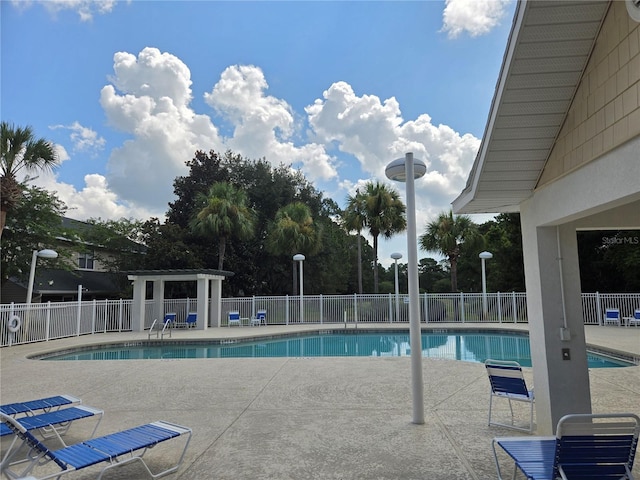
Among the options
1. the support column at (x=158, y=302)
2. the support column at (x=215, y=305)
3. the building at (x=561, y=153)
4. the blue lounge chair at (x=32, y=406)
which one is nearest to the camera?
the building at (x=561, y=153)

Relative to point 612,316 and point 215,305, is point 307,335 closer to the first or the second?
point 215,305

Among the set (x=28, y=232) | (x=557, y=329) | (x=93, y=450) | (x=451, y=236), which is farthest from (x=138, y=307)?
(x=451, y=236)

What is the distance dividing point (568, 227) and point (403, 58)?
872 centimetres

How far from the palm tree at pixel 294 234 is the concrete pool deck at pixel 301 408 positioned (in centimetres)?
1409

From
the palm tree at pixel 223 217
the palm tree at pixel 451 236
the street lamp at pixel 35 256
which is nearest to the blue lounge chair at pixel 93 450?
the street lamp at pixel 35 256

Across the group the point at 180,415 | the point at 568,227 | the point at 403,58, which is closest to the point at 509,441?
the point at 568,227

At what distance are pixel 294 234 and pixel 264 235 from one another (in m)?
6.81

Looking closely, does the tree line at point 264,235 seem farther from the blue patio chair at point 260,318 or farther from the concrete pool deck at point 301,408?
the concrete pool deck at point 301,408

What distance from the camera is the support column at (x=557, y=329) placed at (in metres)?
3.84

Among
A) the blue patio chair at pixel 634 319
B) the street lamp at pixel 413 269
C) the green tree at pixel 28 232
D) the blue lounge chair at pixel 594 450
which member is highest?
the green tree at pixel 28 232

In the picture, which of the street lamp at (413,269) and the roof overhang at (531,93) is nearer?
the roof overhang at (531,93)

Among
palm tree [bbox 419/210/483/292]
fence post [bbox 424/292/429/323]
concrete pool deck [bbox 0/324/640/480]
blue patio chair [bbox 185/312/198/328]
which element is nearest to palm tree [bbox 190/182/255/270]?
blue patio chair [bbox 185/312/198/328]

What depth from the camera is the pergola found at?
16.9 metres

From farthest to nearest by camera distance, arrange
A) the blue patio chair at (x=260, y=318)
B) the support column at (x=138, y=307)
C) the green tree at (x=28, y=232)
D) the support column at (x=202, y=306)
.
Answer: the blue patio chair at (x=260, y=318) < the green tree at (x=28, y=232) < the support column at (x=202, y=306) < the support column at (x=138, y=307)
